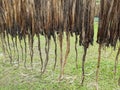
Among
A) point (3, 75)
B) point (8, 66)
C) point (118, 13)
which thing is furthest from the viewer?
point (8, 66)

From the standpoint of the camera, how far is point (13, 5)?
1279 millimetres

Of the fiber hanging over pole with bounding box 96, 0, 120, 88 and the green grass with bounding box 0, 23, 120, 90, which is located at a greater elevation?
the fiber hanging over pole with bounding box 96, 0, 120, 88

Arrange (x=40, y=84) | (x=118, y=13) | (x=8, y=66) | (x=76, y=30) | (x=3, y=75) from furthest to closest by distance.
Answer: (x=8, y=66)
(x=3, y=75)
(x=40, y=84)
(x=76, y=30)
(x=118, y=13)

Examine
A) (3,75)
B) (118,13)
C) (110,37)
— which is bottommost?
(3,75)

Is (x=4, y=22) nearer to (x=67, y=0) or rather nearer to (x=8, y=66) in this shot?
(x=67, y=0)

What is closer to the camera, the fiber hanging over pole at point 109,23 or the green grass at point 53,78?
the fiber hanging over pole at point 109,23

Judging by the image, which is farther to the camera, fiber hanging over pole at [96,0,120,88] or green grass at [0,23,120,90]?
green grass at [0,23,120,90]

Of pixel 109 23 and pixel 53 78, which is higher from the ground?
pixel 109 23

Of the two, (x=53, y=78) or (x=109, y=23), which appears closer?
(x=109, y=23)

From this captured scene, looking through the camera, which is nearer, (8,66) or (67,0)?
(67,0)

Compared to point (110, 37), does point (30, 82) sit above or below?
below

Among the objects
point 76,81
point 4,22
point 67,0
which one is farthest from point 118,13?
point 76,81

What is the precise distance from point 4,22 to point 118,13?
60 centimetres

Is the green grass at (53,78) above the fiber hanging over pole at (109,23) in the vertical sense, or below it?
below
